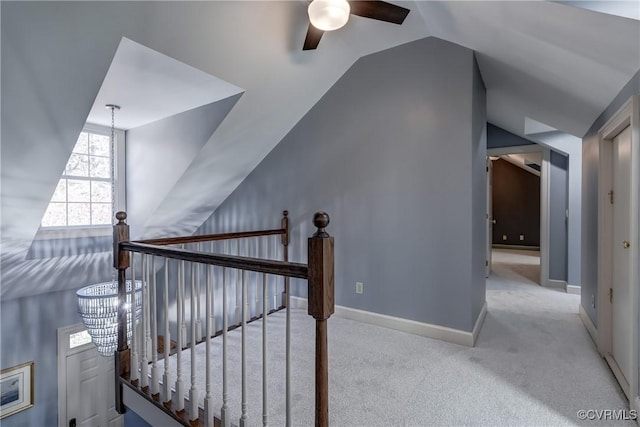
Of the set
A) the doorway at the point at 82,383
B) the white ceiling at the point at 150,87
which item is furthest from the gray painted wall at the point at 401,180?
the doorway at the point at 82,383

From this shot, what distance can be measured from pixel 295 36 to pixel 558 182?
14.0ft

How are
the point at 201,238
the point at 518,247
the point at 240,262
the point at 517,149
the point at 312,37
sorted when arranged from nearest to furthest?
the point at 240,262 → the point at 312,37 → the point at 201,238 → the point at 517,149 → the point at 518,247

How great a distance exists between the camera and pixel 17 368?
11.3 ft

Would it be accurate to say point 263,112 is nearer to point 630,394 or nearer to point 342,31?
point 342,31

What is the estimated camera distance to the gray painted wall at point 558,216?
460cm

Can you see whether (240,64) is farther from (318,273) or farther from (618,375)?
(618,375)

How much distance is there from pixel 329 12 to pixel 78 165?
140 inches

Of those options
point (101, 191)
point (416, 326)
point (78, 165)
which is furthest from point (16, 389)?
point (416, 326)

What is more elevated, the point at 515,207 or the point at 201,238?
the point at 515,207

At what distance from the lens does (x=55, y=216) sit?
3586 millimetres

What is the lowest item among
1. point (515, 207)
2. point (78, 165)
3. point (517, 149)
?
point (515, 207)

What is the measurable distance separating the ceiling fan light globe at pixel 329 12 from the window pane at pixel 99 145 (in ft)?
11.1

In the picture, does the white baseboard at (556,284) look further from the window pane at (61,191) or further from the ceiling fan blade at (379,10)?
the window pane at (61,191)

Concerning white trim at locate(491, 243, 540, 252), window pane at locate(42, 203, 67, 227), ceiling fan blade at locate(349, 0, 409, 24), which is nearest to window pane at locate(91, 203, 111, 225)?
window pane at locate(42, 203, 67, 227)
